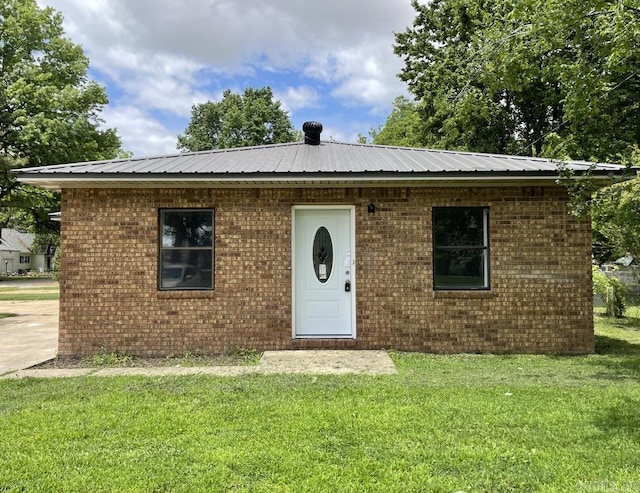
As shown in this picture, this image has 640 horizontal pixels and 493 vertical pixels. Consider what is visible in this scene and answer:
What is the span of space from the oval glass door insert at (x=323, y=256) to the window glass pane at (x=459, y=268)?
1730mm

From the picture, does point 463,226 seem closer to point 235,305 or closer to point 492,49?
point 492,49

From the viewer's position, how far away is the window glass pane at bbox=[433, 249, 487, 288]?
7656 mm

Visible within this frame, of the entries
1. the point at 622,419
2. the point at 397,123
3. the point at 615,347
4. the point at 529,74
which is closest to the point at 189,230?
→ the point at 622,419

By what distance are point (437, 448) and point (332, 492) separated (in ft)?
3.44

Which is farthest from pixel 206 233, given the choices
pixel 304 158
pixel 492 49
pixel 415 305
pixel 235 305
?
pixel 492 49

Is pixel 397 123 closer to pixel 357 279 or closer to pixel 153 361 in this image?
pixel 357 279

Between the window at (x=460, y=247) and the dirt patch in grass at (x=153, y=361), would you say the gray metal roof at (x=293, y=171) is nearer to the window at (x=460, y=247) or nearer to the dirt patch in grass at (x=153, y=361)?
the window at (x=460, y=247)

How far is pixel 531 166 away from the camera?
7.38 meters

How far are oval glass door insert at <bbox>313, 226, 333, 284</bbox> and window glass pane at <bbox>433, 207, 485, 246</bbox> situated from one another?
1759 millimetres

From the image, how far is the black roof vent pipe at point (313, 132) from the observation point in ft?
32.9

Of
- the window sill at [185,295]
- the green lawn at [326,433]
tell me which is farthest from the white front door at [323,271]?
the green lawn at [326,433]

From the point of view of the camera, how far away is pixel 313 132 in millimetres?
10023

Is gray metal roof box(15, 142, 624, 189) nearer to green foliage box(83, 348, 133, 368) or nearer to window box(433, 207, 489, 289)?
window box(433, 207, 489, 289)

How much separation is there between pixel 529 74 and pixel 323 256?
5.02 m
